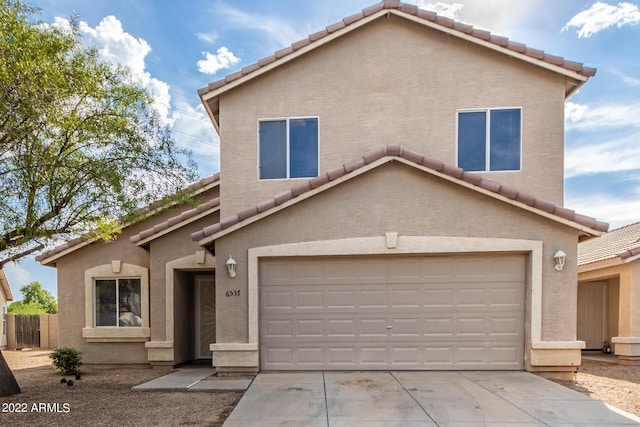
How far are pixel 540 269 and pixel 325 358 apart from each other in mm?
5049

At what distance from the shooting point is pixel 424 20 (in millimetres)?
9203

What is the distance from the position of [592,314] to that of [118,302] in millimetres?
15363

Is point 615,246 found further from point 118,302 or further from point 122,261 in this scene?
point 118,302

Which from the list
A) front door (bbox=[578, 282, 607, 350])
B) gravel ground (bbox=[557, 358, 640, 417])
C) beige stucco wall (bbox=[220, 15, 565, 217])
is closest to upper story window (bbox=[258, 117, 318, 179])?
beige stucco wall (bbox=[220, 15, 565, 217])

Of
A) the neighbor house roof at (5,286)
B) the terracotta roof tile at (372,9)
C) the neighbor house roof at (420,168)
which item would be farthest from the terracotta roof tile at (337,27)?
the neighbor house roof at (5,286)

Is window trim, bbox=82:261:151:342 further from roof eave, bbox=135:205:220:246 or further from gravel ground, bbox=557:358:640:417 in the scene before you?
gravel ground, bbox=557:358:640:417

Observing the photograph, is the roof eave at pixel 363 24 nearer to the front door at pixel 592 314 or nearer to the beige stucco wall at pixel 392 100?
the beige stucco wall at pixel 392 100

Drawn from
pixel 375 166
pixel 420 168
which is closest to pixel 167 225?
pixel 375 166

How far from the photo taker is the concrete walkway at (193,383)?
286 inches

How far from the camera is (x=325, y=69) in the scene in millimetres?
9555

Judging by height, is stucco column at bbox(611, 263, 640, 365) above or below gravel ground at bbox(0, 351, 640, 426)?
above

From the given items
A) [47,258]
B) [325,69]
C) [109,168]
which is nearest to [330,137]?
[325,69]

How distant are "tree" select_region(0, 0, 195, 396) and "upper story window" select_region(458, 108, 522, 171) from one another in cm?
681

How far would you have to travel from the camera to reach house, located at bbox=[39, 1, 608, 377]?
7887 mm
